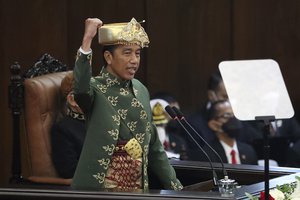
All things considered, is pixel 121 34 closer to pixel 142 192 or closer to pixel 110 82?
pixel 110 82

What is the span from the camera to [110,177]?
3182 millimetres

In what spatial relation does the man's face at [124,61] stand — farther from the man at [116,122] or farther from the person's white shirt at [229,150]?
the person's white shirt at [229,150]

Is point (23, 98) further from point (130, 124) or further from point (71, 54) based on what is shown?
point (71, 54)

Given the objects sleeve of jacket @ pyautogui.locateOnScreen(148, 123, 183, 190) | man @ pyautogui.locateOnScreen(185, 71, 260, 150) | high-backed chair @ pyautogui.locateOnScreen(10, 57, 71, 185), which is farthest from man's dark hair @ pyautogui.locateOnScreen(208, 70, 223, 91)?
sleeve of jacket @ pyautogui.locateOnScreen(148, 123, 183, 190)

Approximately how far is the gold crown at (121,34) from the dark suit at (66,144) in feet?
2.40

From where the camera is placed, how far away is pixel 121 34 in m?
3.20

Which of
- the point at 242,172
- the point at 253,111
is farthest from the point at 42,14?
the point at 253,111

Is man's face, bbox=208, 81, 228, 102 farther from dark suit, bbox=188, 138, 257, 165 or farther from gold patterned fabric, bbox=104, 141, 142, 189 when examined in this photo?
gold patterned fabric, bbox=104, 141, 142, 189

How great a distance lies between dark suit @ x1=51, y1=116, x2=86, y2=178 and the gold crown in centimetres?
73

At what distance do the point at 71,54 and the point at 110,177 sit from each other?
7.41ft

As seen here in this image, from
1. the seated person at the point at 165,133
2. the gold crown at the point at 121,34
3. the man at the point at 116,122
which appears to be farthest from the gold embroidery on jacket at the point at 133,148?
the seated person at the point at 165,133

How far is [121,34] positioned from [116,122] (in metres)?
0.34

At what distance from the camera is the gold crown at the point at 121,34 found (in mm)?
3199

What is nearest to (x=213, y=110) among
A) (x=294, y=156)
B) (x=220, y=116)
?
(x=220, y=116)
